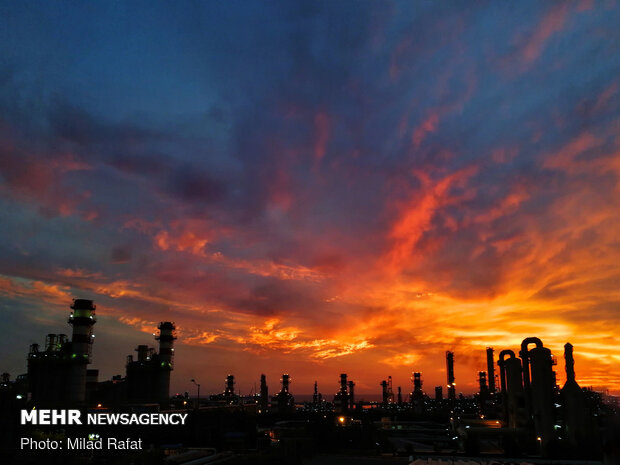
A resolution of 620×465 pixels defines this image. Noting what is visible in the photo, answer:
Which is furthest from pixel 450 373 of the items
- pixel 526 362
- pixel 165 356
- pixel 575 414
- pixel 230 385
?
pixel 575 414

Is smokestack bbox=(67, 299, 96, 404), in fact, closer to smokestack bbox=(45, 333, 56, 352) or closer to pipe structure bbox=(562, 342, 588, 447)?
smokestack bbox=(45, 333, 56, 352)

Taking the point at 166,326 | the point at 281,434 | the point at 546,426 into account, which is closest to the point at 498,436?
the point at 546,426

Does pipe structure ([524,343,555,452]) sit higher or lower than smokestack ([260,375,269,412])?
higher

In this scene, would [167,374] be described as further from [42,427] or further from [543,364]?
[543,364]

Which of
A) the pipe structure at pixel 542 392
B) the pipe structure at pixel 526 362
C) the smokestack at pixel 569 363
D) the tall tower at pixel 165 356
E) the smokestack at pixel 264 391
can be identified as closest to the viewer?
the pipe structure at pixel 542 392

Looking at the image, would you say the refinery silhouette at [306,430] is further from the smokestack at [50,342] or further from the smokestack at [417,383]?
the smokestack at [417,383]

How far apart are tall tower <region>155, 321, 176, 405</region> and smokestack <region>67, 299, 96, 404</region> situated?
30.8 metres

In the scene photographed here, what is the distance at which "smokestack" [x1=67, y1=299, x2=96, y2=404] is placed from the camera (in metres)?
96.7

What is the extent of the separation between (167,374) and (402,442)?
65.3 metres

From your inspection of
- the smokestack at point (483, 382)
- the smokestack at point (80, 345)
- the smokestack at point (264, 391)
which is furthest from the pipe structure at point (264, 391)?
the smokestack at point (80, 345)

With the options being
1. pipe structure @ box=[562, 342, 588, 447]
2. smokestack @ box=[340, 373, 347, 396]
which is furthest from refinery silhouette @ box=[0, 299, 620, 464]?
smokestack @ box=[340, 373, 347, 396]

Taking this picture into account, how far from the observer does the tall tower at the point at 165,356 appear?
419ft

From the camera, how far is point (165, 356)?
13038 cm

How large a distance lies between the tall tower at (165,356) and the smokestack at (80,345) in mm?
30843
